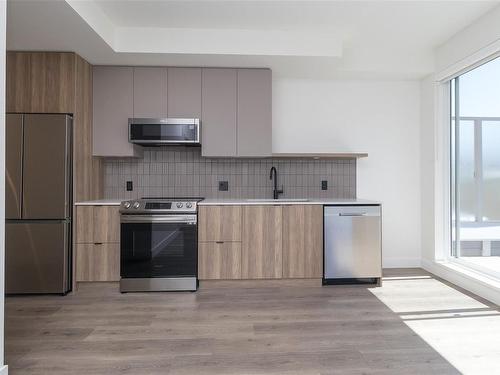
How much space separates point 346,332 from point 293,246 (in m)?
1.14

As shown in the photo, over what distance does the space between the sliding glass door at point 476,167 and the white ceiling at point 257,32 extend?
54 centimetres

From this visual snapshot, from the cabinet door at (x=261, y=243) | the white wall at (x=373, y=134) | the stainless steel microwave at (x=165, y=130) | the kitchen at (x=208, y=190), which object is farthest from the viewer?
the white wall at (x=373, y=134)

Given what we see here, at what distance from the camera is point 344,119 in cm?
418

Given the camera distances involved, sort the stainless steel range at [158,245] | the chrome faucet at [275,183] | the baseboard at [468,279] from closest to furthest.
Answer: the baseboard at [468,279] → the stainless steel range at [158,245] → the chrome faucet at [275,183]

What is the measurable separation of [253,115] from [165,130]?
34.9 inches

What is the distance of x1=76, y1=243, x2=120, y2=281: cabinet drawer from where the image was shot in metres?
3.36

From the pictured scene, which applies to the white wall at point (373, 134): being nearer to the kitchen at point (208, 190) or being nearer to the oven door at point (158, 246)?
the kitchen at point (208, 190)

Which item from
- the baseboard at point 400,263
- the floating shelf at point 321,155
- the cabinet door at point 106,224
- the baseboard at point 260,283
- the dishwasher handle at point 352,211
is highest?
the floating shelf at point 321,155

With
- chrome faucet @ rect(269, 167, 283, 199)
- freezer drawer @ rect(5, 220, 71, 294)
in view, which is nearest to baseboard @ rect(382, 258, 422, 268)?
chrome faucet @ rect(269, 167, 283, 199)

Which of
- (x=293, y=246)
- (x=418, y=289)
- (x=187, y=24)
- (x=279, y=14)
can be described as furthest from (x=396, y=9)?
(x=418, y=289)

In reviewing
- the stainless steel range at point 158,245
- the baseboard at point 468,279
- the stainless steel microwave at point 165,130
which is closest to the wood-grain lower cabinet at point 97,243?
the stainless steel range at point 158,245

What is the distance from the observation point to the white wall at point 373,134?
4.16 meters

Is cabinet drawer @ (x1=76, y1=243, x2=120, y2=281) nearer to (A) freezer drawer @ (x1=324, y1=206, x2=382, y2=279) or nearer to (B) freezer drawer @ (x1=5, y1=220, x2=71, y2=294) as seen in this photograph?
(B) freezer drawer @ (x1=5, y1=220, x2=71, y2=294)

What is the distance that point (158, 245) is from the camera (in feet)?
11.0
